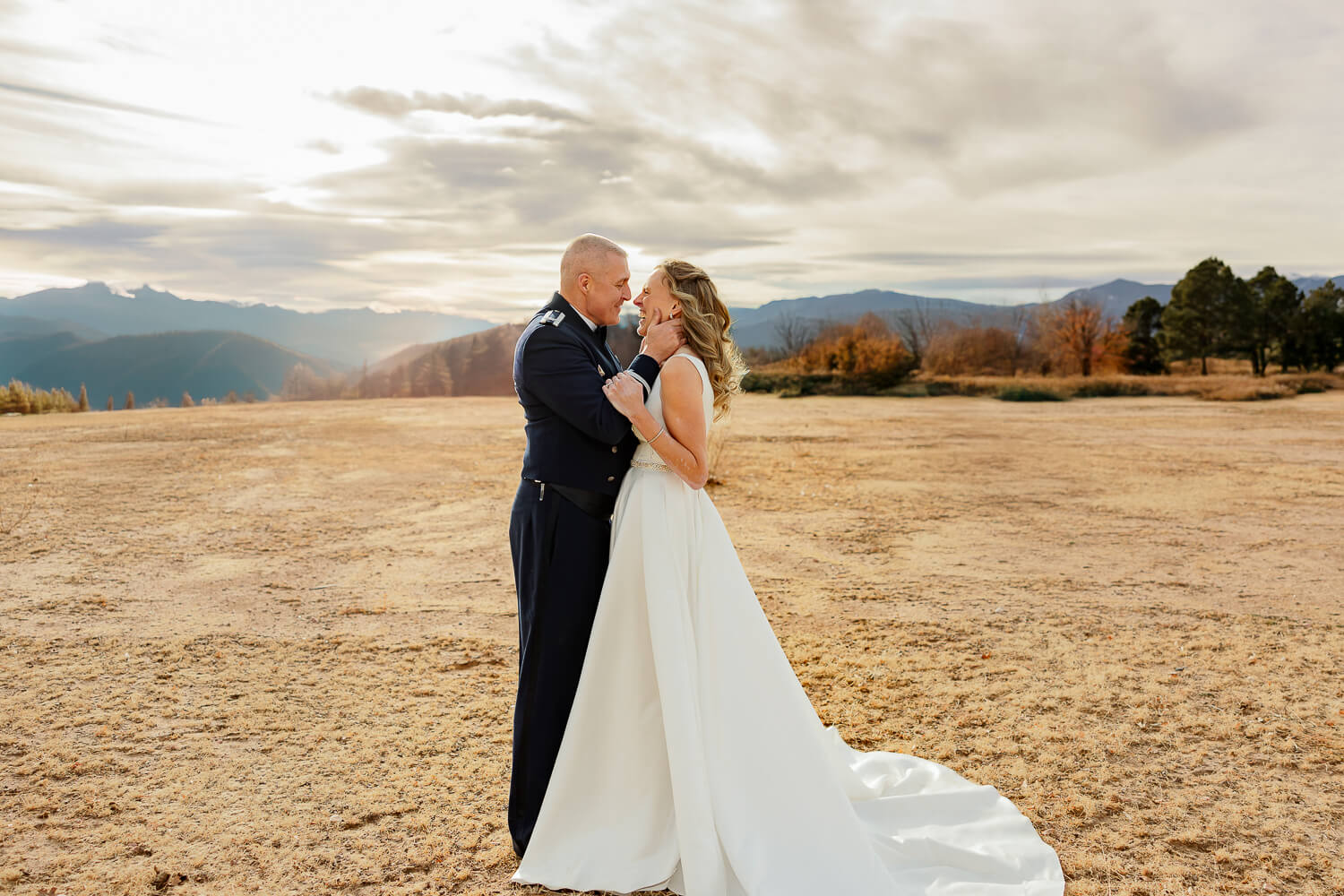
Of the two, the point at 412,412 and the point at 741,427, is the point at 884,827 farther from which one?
the point at 412,412

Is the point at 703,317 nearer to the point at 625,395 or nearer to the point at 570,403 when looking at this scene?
the point at 625,395

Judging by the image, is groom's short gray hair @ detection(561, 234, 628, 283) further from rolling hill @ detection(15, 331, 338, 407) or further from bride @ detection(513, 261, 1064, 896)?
rolling hill @ detection(15, 331, 338, 407)

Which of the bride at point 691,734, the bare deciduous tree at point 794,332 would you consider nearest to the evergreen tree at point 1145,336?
the bare deciduous tree at point 794,332

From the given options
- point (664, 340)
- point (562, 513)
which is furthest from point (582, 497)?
point (664, 340)

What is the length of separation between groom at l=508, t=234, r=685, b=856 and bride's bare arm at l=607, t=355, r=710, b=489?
0.10 metres

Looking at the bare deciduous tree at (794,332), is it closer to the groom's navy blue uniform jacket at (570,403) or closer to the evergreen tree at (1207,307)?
the evergreen tree at (1207,307)

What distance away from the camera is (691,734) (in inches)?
114

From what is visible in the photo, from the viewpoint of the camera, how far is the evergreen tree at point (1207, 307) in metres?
35.8

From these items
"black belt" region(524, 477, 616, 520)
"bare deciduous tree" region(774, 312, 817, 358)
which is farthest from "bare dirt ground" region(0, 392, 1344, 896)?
"bare deciduous tree" region(774, 312, 817, 358)

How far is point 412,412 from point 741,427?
9.67 meters

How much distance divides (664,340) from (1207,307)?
40.8 m

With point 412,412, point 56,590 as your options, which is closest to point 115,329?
point 412,412

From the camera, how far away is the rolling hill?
332ft

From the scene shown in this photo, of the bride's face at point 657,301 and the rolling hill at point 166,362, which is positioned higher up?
the rolling hill at point 166,362
